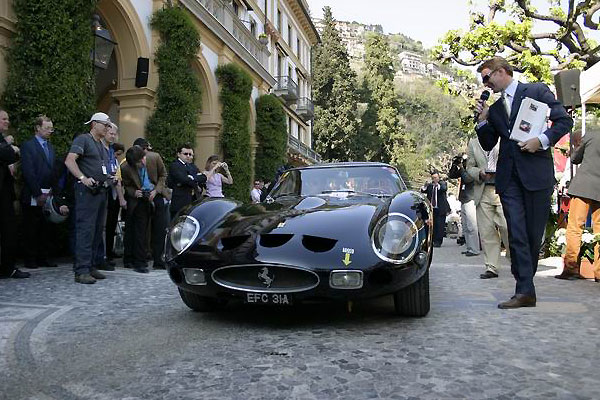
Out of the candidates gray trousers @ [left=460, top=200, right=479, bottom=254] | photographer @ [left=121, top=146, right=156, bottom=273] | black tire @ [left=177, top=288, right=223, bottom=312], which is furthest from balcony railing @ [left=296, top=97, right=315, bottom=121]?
black tire @ [left=177, top=288, right=223, bottom=312]

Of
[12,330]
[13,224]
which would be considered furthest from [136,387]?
[13,224]

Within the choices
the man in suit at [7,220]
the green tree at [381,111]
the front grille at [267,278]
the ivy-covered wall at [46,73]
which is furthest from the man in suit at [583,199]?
the green tree at [381,111]

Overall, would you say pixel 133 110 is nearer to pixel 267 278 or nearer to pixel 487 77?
pixel 487 77

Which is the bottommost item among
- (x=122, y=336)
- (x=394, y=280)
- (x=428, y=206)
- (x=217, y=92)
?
(x=122, y=336)

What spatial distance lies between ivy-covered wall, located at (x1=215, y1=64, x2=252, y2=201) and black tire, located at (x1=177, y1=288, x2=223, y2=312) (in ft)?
39.7

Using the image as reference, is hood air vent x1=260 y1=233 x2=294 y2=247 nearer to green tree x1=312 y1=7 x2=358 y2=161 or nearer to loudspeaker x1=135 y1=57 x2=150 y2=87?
loudspeaker x1=135 y1=57 x2=150 y2=87

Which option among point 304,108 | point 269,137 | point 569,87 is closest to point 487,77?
point 569,87

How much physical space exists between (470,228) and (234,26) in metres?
12.8

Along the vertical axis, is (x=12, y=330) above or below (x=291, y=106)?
below

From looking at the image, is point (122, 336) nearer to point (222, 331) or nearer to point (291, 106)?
point (222, 331)

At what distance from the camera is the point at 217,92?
1622cm

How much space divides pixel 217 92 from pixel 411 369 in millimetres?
14863

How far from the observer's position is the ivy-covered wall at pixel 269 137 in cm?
1988

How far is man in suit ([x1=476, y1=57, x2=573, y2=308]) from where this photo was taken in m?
3.75
